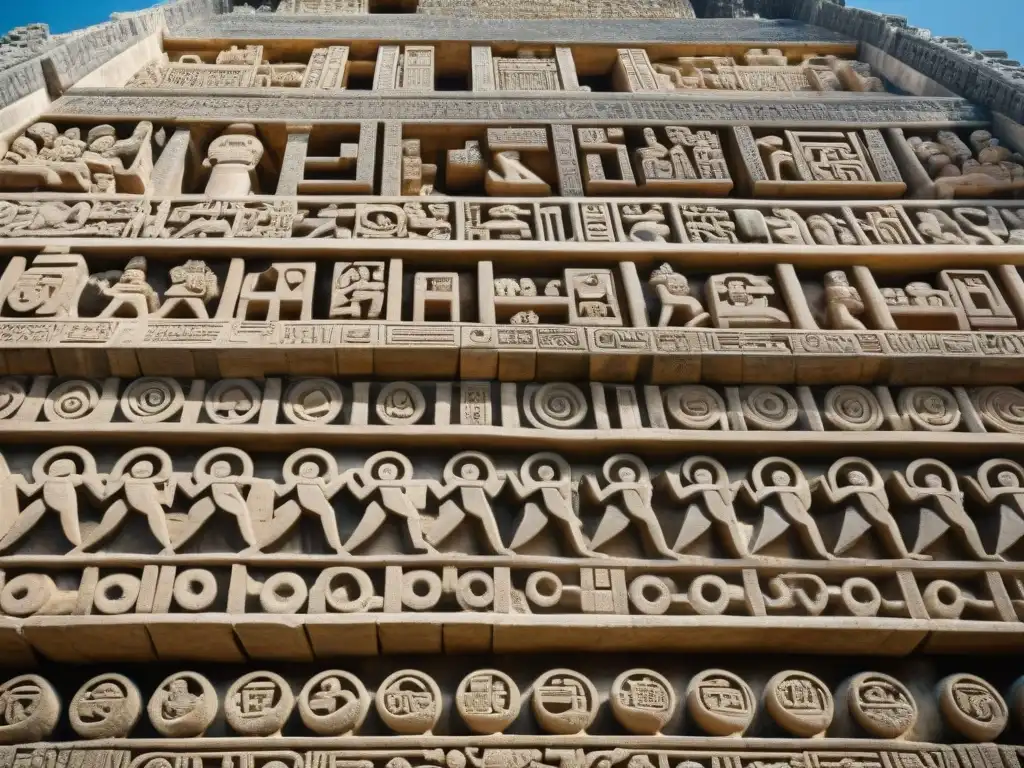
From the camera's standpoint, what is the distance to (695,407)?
3764 millimetres

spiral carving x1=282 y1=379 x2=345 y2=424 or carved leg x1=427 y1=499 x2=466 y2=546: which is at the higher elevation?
spiral carving x1=282 y1=379 x2=345 y2=424

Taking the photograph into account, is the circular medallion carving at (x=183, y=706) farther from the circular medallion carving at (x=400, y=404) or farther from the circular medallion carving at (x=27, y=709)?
the circular medallion carving at (x=400, y=404)

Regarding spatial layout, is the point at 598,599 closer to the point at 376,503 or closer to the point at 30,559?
the point at 376,503

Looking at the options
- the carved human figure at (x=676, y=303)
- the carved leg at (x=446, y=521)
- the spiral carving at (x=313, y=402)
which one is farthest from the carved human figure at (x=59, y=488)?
the carved human figure at (x=676, y=303)

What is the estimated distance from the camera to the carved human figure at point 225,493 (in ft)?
10.9

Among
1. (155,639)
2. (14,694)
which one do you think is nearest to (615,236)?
(155,639)

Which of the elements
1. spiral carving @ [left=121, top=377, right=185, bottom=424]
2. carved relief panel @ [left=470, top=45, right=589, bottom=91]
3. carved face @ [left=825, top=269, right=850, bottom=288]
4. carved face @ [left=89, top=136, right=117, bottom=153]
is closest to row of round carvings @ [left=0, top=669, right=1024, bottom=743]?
spiral carving @ [left=121, top=377, right=185, bottom=424]

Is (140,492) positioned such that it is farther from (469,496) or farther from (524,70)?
(524,70)

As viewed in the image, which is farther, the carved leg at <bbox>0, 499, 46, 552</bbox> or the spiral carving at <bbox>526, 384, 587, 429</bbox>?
the spiral carving at <bbox>526, 384, 587, 429</bbox>

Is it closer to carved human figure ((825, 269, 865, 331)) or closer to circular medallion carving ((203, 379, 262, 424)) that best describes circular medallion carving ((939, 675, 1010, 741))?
carved human figure ((825, 269, 865, 331))

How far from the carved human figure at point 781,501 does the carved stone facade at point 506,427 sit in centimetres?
1

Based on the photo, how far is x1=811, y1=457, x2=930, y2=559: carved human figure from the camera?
3.38m

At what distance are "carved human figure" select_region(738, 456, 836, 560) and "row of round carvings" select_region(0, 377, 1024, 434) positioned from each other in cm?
19

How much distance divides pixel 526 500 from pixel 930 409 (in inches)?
63.7
